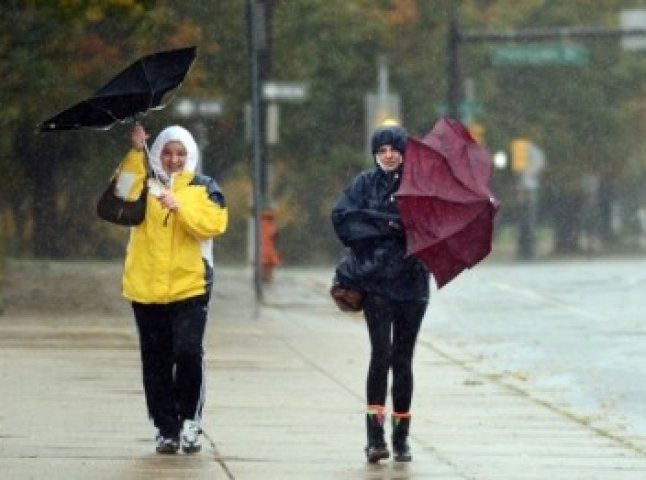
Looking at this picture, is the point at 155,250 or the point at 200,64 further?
the point at 200,64

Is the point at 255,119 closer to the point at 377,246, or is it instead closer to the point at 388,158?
the point at 388,158

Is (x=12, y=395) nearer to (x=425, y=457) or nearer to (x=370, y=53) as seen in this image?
(x=425, y=457)

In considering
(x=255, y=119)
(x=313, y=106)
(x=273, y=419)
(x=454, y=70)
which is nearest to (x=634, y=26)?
(x=454, y=70)

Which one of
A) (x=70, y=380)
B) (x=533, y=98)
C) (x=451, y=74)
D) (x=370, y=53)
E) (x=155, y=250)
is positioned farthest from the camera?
(x=533, y=98)

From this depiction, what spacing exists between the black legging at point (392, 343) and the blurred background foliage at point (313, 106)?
13186 millimetres

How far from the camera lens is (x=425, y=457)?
40.6 feet

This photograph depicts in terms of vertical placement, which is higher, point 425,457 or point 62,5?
point 62,5

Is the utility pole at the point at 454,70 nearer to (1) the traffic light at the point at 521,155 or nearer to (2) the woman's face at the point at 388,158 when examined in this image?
(1) the traffic light at the point at 521,155

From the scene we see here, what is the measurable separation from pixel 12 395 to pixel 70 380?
124 cm

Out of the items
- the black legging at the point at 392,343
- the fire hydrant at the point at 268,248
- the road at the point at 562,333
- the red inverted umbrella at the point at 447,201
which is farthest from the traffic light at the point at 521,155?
the black legging at the point at 392,343

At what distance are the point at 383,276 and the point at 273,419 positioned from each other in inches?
87.6

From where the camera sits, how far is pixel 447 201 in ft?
40.0

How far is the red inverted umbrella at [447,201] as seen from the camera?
12.0 m

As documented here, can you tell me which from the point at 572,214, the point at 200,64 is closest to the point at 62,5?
the point at 200,64
